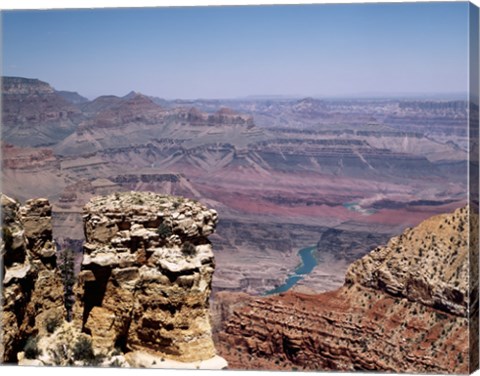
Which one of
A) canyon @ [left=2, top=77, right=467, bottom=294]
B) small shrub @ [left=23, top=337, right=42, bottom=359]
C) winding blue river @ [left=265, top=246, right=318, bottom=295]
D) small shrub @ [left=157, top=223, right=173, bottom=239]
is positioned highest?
small shrub @ [left=157, top=223, right=173, bottom=239]

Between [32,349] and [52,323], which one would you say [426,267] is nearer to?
[52,323]

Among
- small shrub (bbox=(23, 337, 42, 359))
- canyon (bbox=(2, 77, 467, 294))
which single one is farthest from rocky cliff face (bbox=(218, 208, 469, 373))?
canyon (bbox=(2, 77, 467, 294))

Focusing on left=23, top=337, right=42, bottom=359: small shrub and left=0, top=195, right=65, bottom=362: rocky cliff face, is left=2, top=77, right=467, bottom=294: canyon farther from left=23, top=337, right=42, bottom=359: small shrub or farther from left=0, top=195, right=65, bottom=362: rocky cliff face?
left=23, top=337, right=42, bottom=359: small shrub

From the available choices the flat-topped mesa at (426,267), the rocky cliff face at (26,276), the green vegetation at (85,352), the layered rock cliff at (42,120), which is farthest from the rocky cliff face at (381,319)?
the layered rock cliff at (42,120)

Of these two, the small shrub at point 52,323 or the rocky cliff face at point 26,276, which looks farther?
the small shrub at point 52,323

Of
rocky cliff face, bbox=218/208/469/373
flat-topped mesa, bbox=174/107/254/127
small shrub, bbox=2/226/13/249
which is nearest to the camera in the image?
small shrub, bbox=2/226/13/249

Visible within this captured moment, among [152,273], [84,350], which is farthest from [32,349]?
[152,273]

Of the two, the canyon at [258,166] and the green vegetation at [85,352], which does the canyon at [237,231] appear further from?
the canyon at [258,166]
